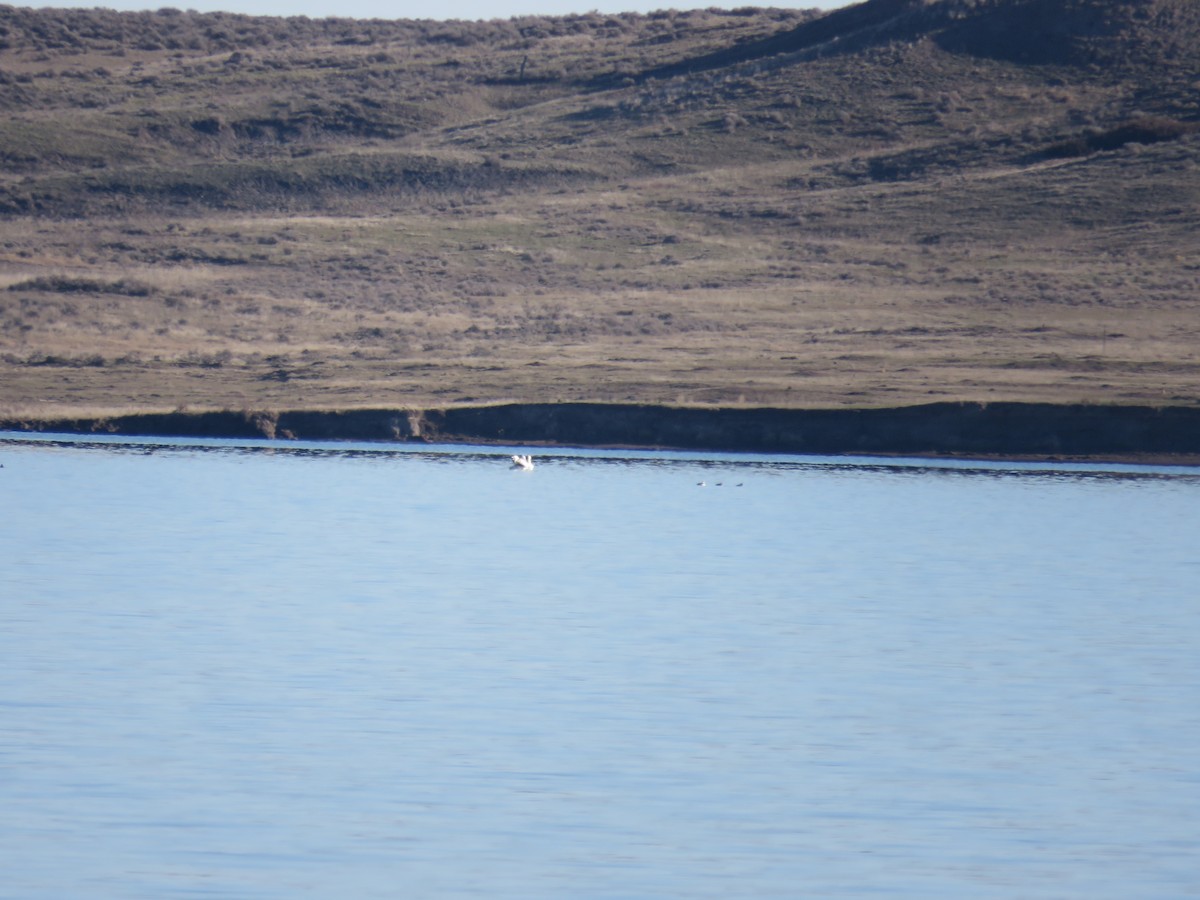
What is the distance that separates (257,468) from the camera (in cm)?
3975

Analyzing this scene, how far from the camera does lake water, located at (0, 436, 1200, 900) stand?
441 inches

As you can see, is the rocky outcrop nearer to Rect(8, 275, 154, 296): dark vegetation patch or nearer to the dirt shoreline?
the dirt shoreline

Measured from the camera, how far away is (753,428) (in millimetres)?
46250

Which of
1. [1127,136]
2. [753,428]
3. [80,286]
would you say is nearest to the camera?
[753,428]

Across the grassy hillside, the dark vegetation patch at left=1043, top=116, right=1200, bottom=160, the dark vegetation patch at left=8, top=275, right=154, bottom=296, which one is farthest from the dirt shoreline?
the dark vegetation patch at left=1043, top=116, right=1200, bottom=160

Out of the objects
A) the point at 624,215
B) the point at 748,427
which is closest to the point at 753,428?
the point at 748,427

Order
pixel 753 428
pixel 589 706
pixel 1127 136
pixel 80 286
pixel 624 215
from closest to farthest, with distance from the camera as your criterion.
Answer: pixel 589 706 → pixel 753 428 → pixel 80 286 → pixel 624 215 → pixel 1127 136

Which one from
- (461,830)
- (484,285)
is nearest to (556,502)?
(461,830)

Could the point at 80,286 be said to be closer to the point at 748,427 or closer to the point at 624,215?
the point at 624,215

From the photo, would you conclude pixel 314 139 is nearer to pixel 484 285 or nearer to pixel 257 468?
pixel 484 285

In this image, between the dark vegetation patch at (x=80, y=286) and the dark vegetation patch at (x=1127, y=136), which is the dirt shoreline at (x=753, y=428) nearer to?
the dark vegetation patch at (x=80, y=286)

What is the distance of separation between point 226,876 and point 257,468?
97.2 ft

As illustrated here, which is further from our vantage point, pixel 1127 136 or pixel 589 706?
pixel 1127 136

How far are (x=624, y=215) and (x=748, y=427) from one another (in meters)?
37.0
